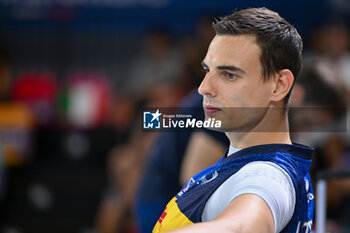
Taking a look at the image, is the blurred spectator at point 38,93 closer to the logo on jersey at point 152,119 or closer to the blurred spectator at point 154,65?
the blurred spectator at point 154,65

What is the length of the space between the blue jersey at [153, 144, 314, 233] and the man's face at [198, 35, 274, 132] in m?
0.06

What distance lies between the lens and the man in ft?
3.24

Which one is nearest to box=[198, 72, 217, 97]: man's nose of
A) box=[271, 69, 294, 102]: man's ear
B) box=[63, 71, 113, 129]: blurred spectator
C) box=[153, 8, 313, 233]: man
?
box=[153, 8, 313, 233]: man

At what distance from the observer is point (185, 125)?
116 cm

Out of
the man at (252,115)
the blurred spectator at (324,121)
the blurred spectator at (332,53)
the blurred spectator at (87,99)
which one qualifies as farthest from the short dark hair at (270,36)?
the blurred spectator at (87,99)

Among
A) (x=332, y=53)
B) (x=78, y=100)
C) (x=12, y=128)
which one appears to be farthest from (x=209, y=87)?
(x=78, y=100)

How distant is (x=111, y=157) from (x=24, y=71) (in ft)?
4.54

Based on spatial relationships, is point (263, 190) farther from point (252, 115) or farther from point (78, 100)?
point (78, 100)

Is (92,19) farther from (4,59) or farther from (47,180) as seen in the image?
(47,180)

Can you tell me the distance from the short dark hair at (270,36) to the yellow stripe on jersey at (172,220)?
0.27m

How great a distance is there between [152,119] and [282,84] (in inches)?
9.4

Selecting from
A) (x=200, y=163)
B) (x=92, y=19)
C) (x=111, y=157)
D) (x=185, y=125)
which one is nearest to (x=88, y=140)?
(x=111, y=157)

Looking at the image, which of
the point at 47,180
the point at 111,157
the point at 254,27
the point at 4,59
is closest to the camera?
the point at 254,27

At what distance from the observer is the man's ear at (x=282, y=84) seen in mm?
1025
